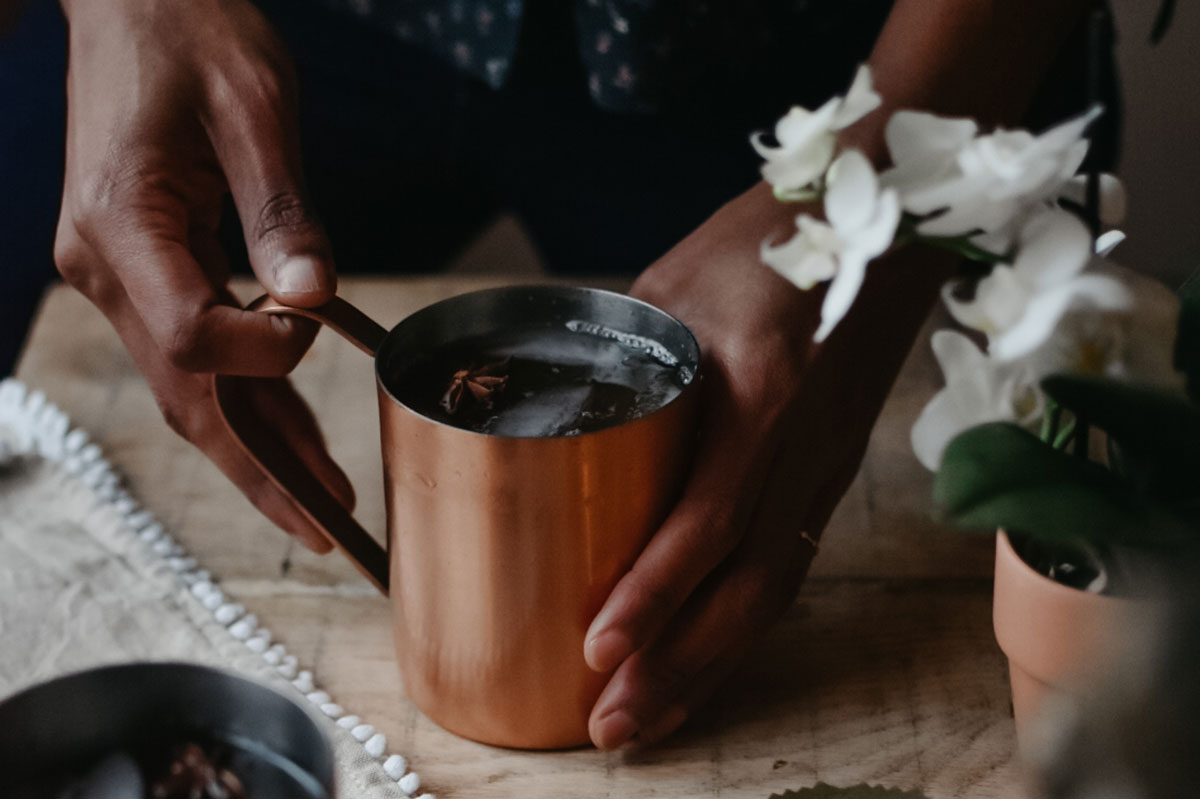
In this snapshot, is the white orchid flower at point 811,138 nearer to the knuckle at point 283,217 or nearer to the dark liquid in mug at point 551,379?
the dark liquid in mug at point 551,379

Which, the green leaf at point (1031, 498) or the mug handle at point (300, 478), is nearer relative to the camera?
the green leaf at point (1031, 498)

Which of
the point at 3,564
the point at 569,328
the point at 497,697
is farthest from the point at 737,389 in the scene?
the point at 3,564

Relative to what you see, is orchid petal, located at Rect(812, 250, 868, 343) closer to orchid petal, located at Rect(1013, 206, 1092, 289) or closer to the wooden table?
orchid petal, located at Rect(1013, 206, 1092, 289)

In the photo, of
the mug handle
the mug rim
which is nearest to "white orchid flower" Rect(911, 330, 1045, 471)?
the mug rim

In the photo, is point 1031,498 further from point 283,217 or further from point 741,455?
point 283,217

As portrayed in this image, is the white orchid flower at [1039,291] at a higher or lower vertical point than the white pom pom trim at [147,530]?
higher

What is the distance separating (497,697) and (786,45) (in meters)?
0.65

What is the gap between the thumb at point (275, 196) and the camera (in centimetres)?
55

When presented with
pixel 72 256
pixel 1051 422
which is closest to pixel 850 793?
pixel 1051 422

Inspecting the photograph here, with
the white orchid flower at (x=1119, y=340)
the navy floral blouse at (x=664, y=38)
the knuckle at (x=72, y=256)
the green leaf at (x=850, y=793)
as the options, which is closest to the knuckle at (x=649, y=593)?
the green leaf at (x=850, y=793)

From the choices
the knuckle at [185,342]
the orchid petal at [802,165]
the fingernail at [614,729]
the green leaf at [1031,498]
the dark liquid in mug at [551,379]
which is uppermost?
the orchid petal at [802,165]

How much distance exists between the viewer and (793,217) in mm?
655

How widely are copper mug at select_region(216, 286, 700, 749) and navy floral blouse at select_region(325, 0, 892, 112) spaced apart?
16.0 inches

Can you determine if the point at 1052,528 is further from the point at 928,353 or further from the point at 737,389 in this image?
the point at 928,353
